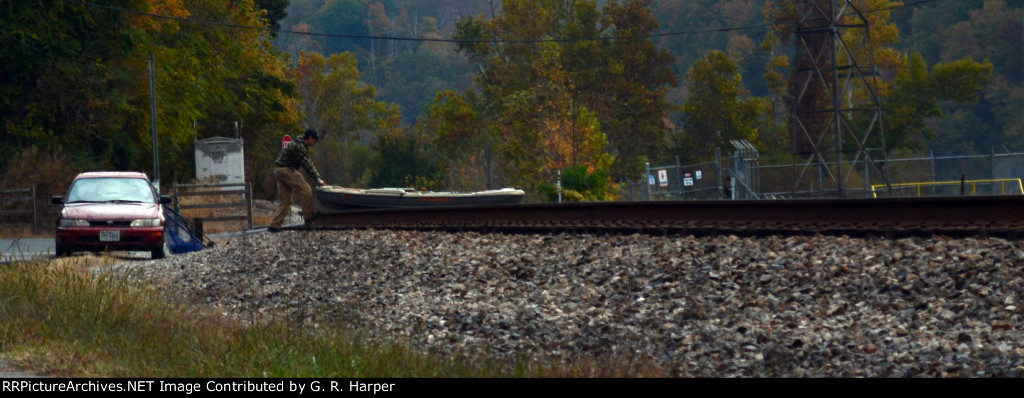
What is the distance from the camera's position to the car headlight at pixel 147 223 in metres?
18.9

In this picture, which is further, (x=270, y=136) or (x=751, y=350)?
(x=270, y=136)

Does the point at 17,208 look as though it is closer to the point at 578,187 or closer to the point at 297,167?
the point at 578,187

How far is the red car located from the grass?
8304 millimetres

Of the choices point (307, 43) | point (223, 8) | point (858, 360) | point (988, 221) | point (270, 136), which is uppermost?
point (307, 43)

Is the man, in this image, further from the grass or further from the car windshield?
the grass

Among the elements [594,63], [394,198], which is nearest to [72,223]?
[394,198]

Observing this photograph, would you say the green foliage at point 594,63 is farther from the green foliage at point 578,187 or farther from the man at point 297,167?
the man at point 297,167

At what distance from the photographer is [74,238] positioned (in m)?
18.3

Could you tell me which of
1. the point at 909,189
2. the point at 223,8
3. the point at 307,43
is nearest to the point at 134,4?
the point at 223,8

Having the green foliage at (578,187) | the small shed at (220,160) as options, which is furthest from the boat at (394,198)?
the small shed at (220,160)

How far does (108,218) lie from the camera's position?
18.7 m

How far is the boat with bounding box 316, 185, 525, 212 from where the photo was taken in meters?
21.8
